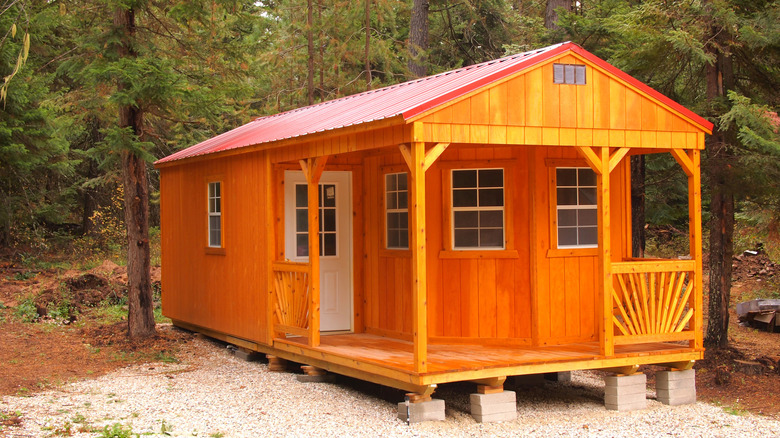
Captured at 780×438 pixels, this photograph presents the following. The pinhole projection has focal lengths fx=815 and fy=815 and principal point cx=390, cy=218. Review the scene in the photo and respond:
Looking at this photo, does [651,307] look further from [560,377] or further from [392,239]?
[392,239]

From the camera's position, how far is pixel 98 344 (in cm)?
1240

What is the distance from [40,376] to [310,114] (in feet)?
16.5

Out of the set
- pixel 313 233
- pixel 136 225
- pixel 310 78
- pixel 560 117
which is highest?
pixel 310 78

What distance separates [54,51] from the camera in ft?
59.6

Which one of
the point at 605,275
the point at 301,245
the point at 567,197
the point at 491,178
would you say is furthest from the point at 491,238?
the point at 301,245

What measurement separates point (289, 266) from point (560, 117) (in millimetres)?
3774

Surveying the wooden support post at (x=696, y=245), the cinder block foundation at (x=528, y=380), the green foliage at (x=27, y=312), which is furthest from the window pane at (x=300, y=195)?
the green foliage at (x=27, y=312)

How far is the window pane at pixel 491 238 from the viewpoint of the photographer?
9.55 m

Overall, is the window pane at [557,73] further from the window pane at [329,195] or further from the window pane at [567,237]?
the window pane at [329,195]

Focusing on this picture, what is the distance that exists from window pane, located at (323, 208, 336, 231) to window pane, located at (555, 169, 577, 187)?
3.02 m

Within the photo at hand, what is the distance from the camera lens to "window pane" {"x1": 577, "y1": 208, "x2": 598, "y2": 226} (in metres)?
9.70

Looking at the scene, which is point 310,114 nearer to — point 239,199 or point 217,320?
point 239,199

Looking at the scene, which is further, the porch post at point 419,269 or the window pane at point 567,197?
the window pane at point 567,197

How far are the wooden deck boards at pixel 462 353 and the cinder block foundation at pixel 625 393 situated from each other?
0.28 metres
